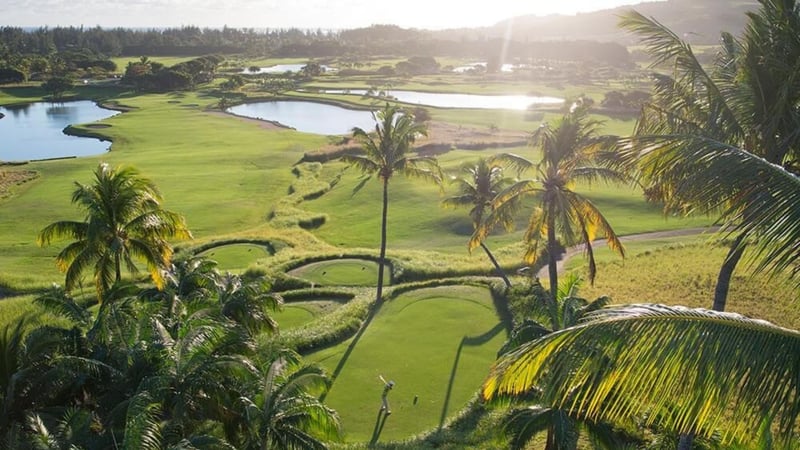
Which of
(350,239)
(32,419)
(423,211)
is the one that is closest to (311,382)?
(32,419)

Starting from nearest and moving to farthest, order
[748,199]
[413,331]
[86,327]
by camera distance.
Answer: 1. [748,199]
2. [86,327]
3. [413,331]

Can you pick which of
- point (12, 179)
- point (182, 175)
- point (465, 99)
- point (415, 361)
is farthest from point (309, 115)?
point (415, 361)

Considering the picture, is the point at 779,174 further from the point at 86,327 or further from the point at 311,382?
the point at 86,327

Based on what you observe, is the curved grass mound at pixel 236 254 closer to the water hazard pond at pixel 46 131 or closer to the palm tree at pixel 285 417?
the palm tree at pixel 285 417

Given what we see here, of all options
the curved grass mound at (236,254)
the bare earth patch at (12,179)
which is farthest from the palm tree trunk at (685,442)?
the bare earth patch at (12,179)

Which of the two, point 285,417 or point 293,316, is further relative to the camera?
point 293,316

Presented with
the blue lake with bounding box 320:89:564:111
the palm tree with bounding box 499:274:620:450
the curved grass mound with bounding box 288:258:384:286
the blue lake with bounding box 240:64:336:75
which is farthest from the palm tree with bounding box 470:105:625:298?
the blue lake with bounding box 240:64:336:75

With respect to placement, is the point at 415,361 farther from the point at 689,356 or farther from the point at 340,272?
the point at 689,356
